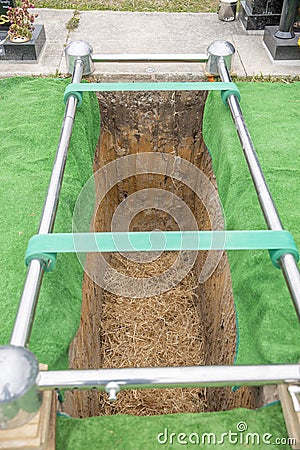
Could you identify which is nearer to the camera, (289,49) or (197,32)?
(289,49)

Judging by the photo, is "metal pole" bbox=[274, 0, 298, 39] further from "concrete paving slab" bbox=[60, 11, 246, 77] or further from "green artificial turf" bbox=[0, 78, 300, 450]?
"green artificial turf" bbox=[0, 78, 300, 450]

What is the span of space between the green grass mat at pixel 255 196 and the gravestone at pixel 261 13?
97cm

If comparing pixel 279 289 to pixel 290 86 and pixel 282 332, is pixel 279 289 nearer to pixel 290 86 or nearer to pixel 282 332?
pixel 282 332

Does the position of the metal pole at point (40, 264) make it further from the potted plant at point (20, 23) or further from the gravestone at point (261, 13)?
the gravestone at point (261, 13)

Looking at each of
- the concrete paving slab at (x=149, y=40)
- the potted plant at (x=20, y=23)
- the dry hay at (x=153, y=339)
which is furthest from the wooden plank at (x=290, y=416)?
the potted plant at (x=20, y=23)

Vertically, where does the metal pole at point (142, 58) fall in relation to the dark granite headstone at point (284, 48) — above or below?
below

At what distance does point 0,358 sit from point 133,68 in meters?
2.65

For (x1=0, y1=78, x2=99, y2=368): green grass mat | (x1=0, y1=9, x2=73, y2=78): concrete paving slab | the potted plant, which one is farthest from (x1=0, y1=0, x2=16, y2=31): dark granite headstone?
(x1=0, y1=78, x2=99, y2=368): green grass mat

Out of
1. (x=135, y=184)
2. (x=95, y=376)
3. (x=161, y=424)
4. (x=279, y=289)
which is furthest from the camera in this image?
(x=135, y=184)

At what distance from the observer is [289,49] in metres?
3.50

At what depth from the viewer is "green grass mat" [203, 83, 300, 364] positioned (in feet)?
5.72

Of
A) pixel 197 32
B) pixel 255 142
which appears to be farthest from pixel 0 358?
pixel 197 32

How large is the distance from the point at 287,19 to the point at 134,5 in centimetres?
181

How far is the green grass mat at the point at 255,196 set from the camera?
1.74 m
